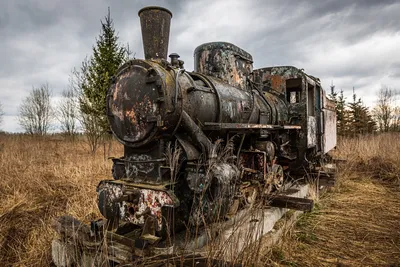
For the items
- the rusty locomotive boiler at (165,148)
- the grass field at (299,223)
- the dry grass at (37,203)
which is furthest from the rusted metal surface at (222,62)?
the dry grass at (37,203)

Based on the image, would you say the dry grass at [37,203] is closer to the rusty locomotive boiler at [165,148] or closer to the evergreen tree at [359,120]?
the rusty locomotive boiler at [165,148]

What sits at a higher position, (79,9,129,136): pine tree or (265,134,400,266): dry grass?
(79,9,129,136): pine tree

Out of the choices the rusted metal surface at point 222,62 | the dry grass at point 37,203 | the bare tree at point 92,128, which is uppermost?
the rusted metal surface at point 222,62

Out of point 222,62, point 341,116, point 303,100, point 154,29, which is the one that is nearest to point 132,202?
point 154,29

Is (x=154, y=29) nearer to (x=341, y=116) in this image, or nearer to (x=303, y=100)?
(x=303, y=100)

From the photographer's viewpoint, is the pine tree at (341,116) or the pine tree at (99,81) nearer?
the pine tree at (99,81)

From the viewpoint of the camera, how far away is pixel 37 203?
485cm

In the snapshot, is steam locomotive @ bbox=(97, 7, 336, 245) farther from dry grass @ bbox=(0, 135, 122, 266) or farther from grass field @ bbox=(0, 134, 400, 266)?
dry grass @ bbox=(0, 135, 122, 266)

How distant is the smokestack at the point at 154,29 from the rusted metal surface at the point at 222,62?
0.96m

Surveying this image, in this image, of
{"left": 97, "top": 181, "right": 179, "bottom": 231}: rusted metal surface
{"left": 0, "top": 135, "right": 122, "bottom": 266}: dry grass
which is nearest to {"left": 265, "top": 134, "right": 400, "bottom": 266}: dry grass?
{"left": 97, "top": 181, "right": 179, "bottom": 231}: rusted metal surface

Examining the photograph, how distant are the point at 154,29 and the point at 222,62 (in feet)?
4.06

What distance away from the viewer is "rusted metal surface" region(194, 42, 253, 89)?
396 cm

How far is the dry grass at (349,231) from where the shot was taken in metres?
3.14

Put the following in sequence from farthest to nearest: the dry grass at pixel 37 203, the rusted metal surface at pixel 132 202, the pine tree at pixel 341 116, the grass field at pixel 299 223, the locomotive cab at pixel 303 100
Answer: the pine tree at pixel 341 116 < the locomotive cab at pixel 303 100 < the dry grass at pixel 37 203 < the grass field at pixel 299 223 < the rusted metal surface at pixel 132 202
